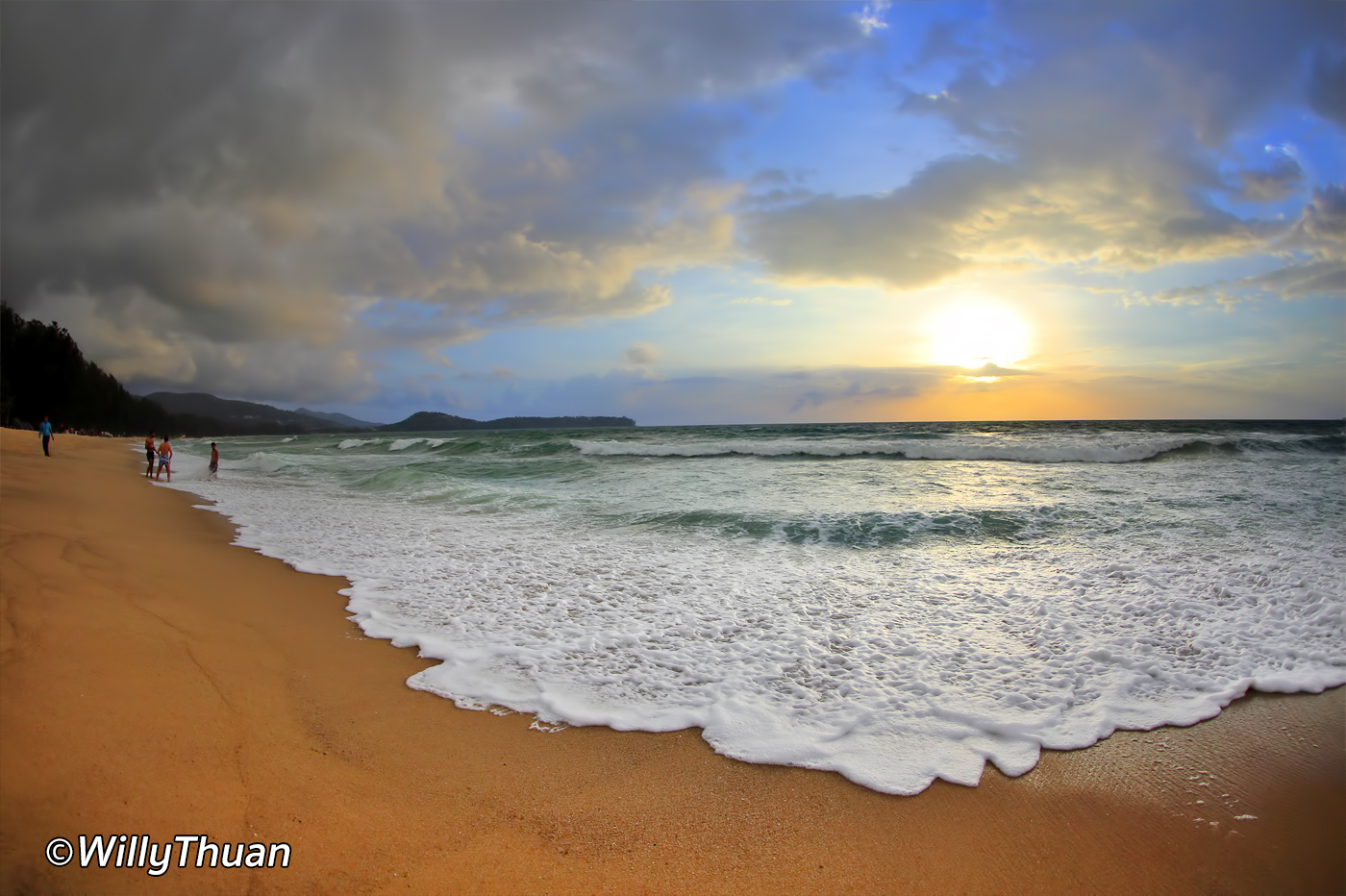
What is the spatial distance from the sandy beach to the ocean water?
280 mm

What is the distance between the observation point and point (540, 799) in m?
3.03

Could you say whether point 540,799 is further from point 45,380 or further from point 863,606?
point 45,380

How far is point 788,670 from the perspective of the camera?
15.3ft

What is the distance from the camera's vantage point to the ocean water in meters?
3.99

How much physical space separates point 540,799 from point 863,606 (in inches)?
163

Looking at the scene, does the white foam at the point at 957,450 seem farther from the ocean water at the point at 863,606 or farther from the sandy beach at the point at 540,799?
the sandy beach at the point at 540,799

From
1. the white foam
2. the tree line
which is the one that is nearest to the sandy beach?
the white foam

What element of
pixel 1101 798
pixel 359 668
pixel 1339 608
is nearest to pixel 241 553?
pixel 359 668

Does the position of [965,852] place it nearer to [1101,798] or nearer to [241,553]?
[1101,798]

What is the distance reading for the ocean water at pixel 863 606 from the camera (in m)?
3.99

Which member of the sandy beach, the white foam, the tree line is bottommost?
the sandy beach

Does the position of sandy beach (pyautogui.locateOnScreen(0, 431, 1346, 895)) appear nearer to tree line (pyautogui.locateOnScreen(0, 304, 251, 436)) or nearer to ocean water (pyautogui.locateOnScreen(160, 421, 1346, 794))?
ocean water (pyautogui.locateOnScreen(160, 421, 1346, 794))

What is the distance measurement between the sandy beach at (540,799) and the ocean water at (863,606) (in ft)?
0.92

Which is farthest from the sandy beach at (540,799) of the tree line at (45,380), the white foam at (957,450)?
the tree line at (45,380)
